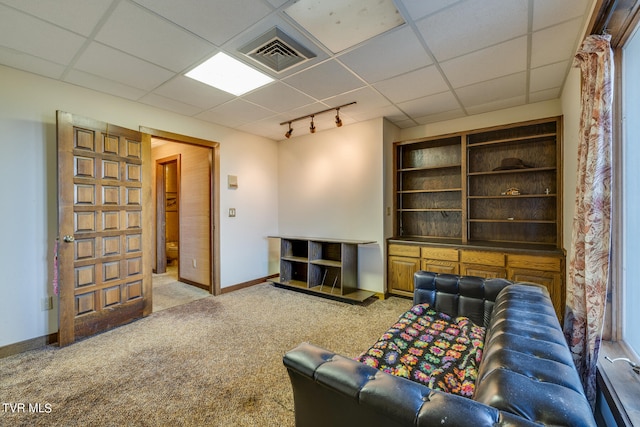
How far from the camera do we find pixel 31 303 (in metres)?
2.60

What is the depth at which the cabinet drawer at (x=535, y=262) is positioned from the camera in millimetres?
2900

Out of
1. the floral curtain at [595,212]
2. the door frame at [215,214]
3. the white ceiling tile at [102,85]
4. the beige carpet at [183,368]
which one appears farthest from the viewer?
the door frame at [215,214]

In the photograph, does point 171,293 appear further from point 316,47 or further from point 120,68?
point 316,47

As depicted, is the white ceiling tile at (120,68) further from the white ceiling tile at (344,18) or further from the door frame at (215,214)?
the white ceiling tile at (344,18)

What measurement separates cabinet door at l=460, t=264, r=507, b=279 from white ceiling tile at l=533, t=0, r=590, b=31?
95.2 inches

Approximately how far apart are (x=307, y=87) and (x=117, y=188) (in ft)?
7.75

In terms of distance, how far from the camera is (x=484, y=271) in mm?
3307

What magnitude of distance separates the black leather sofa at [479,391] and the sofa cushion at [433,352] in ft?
1.12

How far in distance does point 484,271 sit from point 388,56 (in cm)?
266

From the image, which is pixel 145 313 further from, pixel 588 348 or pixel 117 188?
pixel 588 348

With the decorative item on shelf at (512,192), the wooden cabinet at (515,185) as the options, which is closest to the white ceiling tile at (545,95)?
the wooden cabinet at (515,185)

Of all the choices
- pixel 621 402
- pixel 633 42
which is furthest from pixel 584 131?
pixel 621 402

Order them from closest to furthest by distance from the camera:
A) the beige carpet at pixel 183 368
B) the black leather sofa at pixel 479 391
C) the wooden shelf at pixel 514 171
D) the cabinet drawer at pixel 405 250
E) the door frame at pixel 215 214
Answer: the black leather sofa at pixel 479 391
the beige carpet at pixel 183 368
the wooden shelf at pixel 514 171
the cabinet drawer at pixel 405 250
the door frame at pixel 215 214

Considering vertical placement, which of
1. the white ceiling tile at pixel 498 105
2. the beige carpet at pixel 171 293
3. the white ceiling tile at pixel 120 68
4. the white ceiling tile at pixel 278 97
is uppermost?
the white ceiling tile at pixel 498 105
